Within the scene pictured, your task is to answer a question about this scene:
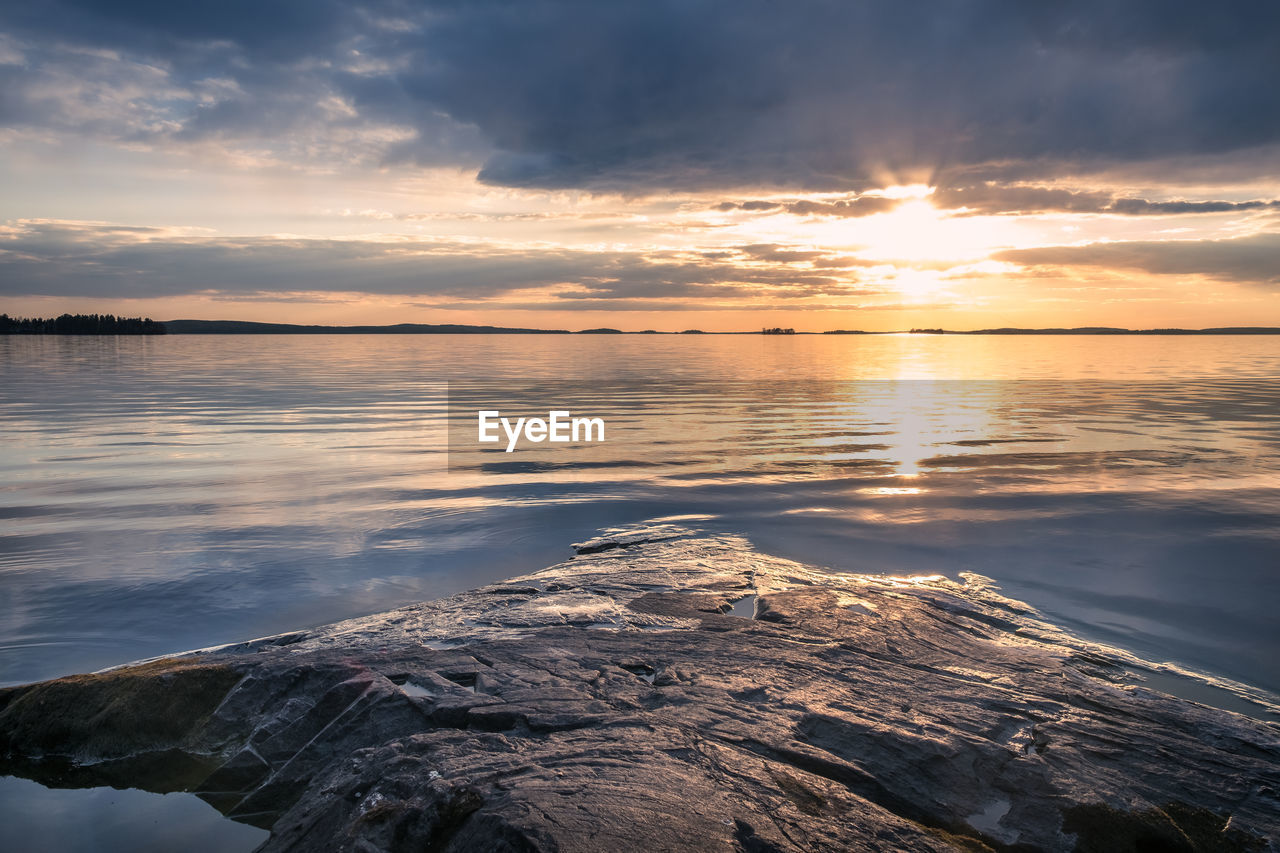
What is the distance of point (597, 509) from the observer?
11938 mm

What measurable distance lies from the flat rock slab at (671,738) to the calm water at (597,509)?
1875 millimetres

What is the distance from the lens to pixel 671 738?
404cm

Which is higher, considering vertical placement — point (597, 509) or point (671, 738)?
point (671, 738)

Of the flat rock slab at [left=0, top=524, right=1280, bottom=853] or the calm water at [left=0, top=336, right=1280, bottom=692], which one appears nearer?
the flat rock slab at [left=0, top=524, right=1280, bottom=853]

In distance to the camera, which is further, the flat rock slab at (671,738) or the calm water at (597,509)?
the calm water at (597,509)

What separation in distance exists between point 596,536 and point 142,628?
535 centimetres

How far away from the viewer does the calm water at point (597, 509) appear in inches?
297

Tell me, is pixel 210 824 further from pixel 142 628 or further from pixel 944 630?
pixel 944 630

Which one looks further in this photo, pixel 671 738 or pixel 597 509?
pixel 597 509

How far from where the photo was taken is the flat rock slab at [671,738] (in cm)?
339

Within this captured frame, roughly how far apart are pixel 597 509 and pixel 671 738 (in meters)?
7.96

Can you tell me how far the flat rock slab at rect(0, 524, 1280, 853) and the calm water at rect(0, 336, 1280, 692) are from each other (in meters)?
1.88

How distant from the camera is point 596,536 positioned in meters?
10.3

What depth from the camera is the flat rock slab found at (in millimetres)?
3387
